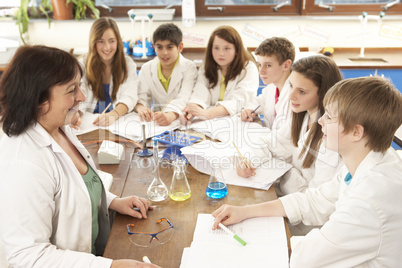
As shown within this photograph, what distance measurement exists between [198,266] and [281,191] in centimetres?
75

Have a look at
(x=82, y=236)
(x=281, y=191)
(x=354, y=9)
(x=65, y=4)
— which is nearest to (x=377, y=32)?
(x=354, y=9)

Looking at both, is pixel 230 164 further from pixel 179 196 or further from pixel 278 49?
pixel 278 49

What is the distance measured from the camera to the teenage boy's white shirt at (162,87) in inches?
102

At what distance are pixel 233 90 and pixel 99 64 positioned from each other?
2.86 ft

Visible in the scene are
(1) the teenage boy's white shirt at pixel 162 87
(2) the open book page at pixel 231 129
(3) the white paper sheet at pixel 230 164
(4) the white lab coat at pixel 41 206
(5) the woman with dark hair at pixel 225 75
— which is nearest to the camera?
(4) the white lab coat at pixel 41 206

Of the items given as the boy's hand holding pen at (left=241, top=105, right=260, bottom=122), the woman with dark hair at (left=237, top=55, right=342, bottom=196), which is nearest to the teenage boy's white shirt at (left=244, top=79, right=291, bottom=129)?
the boy's hand holding pen at (left=241, top=105, right=260, bottom=122)

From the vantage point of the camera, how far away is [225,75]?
260cm

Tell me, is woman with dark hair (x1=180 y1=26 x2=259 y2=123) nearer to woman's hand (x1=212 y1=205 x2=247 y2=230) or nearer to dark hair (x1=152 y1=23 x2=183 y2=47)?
dark hair (x1=152 y1=23 x2=183 y2=47)

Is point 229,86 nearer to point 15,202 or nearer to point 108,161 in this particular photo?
point 108,161

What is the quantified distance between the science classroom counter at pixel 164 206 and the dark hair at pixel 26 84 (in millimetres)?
435

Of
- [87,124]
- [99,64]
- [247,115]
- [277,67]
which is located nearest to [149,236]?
[87,124]

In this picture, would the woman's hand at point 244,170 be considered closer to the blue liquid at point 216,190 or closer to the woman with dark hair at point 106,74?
the blue liquid at point 216,190

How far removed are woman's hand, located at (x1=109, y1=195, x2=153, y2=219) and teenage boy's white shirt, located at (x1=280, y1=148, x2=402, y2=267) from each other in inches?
19.7

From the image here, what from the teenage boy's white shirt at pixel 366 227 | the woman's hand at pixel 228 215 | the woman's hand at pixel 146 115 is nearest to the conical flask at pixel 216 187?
the woman's hand at pixel 228 215
